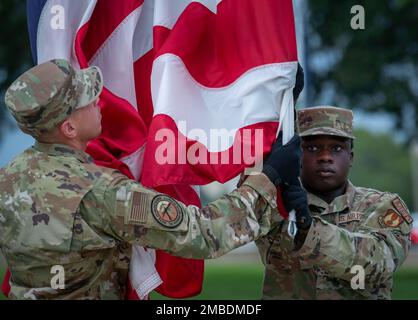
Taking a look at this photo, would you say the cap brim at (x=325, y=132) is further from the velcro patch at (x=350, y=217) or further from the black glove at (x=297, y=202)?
the black glove at (x=297, y=202)

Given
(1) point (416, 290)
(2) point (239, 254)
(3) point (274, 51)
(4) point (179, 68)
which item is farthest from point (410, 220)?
(2) point (239, 254)

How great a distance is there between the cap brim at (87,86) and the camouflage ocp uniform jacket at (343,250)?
1072mm

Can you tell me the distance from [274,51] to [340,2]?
12436 millimetres

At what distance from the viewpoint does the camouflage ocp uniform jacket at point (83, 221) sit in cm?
355

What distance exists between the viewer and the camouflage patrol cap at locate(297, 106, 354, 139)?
4504 mm

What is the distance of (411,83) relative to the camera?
16.5m

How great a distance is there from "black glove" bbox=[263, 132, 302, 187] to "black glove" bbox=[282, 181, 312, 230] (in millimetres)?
42

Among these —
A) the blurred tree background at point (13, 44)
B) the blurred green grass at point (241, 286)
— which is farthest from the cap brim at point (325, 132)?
the blurred tree background at point (13, 44)

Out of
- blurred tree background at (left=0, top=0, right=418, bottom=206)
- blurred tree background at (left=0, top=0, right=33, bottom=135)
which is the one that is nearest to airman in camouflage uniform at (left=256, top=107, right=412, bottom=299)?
blurred tree background at (left=0, top=0, right=418, bottom=206)

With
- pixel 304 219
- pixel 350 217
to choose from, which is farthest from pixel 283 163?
pixel 350 217

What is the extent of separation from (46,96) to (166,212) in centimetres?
68

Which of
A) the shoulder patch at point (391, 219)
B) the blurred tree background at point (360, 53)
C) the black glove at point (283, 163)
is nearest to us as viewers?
the black glove at point (283, 163)

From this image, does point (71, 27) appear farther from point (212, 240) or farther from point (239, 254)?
point (239, 254)

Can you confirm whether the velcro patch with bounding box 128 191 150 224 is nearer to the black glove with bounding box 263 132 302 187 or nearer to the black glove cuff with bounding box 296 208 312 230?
the black glove with bounding box 263 132 302 187
